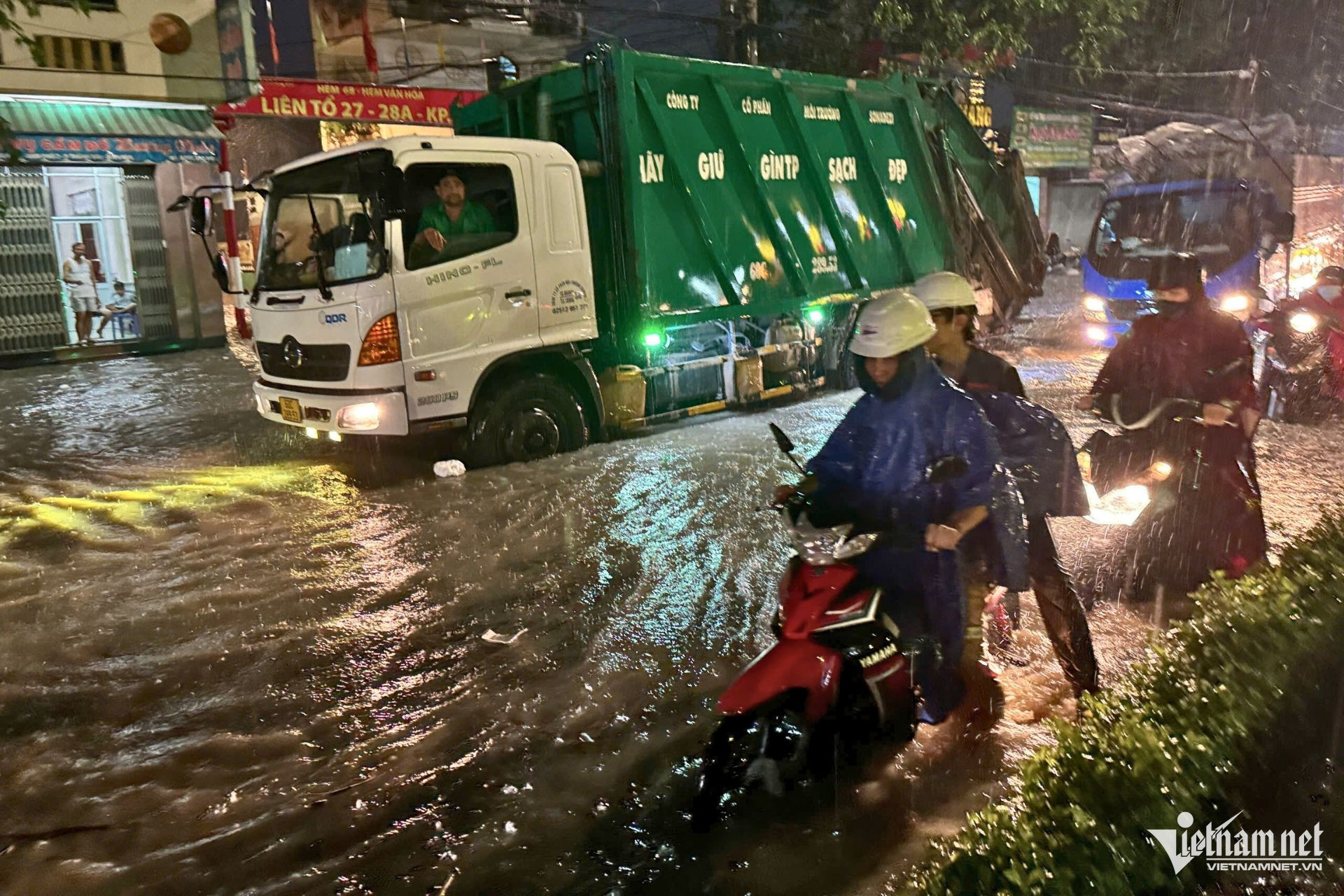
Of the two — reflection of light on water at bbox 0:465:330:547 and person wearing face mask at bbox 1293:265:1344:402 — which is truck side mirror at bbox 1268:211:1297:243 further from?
reflection of light on water at bbox 0:465:330:547

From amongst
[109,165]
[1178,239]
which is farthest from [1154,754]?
[109,165]

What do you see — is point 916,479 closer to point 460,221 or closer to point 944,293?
point 944,293

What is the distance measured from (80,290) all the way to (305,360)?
9474mm

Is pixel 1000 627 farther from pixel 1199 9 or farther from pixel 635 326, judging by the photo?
pixel 1199 9

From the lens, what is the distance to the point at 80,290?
46.4 feet

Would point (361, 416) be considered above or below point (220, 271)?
below

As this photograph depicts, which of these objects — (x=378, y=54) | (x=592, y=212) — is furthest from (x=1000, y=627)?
(x=378, y=54)

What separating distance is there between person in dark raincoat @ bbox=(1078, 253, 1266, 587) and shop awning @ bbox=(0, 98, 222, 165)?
1356cm

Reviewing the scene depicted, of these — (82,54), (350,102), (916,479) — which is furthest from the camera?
(350,102)

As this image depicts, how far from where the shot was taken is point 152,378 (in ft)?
41.2

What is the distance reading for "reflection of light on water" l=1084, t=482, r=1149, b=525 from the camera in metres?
4.42

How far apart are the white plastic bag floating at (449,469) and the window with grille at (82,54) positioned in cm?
948

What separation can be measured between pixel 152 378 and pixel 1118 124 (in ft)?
94.0

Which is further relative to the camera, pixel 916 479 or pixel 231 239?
pixel 231 239
